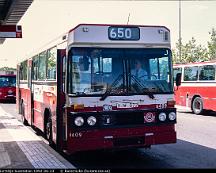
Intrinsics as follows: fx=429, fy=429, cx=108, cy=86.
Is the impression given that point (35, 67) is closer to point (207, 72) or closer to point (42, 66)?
point (42, 66)

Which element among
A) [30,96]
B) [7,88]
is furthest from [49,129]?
[7,88]

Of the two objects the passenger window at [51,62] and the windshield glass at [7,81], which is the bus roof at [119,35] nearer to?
the passenger window at [51,62]

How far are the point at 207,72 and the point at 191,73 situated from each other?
1.76 metres

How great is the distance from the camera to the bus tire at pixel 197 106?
21241mm

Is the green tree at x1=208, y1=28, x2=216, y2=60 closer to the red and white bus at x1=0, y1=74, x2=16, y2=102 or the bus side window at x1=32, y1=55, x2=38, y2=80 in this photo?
the red and white bus at x1=0, y1=74, x2=16, y2=102

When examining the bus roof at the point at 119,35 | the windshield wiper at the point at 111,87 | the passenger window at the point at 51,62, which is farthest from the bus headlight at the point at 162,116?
the passenger window at the point at 51,62

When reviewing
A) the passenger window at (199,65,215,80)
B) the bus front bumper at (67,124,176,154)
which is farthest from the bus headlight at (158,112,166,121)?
the passenger window at (199,65,215,80)

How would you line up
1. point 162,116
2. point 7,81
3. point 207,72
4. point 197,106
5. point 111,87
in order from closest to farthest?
1. point 111,87
2. point 162,116
3. point 207,72
4. point 197,106
5. point 7,81

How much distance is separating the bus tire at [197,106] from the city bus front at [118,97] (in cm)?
1241

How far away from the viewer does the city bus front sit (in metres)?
8.52

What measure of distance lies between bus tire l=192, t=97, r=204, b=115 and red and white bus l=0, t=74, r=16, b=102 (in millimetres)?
17670

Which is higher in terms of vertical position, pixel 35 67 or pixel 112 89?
pixel 35 67

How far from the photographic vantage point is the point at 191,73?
2233 centimetres

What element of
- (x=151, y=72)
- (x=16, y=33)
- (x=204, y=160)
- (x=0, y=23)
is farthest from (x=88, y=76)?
(x=0, y=23)
